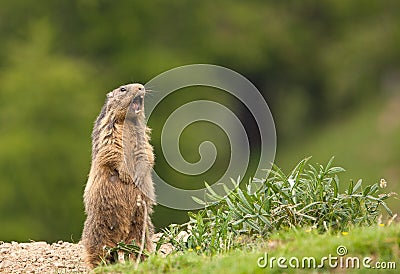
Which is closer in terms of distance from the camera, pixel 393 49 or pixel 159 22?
pixel 159 22

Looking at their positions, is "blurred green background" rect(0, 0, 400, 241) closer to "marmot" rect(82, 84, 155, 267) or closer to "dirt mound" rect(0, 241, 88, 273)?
"dirt mound" rect(0, 241, 88, 273)

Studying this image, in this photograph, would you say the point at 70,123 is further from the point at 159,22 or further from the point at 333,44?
the point at 333,44

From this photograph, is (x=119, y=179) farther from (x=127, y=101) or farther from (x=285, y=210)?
(x=285, y=210)

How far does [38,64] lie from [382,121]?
11.0 metres

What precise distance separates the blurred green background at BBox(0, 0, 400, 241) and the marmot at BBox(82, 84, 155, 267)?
13.1 meters

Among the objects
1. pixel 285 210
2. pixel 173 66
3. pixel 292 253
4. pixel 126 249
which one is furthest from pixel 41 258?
pixel 173 66

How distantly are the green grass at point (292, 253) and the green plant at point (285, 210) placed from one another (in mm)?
746

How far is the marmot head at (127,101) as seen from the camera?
10.5 meters

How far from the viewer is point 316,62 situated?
35.2m

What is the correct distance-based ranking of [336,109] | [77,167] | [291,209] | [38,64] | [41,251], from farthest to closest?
[336,109], [38,64], [77,167], [41,251], [291,209]

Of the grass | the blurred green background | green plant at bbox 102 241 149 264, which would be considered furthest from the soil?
the blurred green background

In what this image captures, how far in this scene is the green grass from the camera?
7562 mm

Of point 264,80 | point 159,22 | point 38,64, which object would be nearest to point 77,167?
point 38,64

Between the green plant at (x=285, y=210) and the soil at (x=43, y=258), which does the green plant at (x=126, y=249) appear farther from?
the soil at (x=43, y=258)
